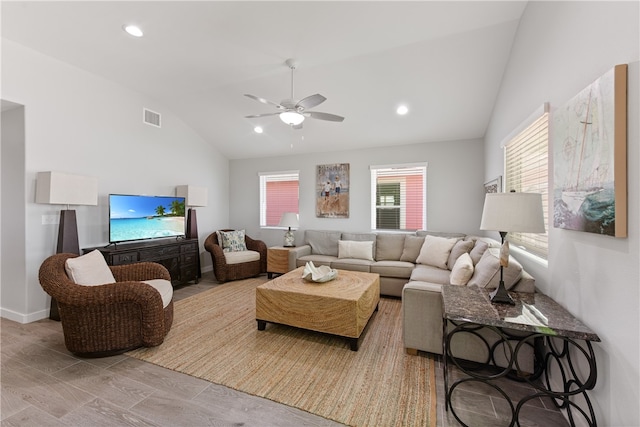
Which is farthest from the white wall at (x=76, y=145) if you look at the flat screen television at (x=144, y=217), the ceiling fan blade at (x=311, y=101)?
the ceiling fan blade at (x=311, y=101)

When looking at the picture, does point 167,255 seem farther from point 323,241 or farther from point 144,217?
point 323,241

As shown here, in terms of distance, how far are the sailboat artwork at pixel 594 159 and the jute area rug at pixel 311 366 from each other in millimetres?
1477

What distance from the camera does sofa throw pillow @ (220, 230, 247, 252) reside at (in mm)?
5051

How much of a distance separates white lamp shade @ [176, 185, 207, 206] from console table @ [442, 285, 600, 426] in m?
4.15

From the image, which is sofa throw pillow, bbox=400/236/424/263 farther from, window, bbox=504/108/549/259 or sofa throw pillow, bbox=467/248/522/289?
sofa throw pillow, bbox=467/248/522/289

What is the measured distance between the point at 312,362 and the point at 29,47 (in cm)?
444

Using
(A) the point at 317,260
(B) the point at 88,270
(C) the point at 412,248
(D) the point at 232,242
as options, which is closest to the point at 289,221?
(A) the point at 317,260

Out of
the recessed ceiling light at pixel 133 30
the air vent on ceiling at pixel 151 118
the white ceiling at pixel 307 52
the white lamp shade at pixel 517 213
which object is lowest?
the white lamp shade at pixel 517 213

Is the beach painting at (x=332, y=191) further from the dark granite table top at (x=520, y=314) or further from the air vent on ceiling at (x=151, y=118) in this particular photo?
the dark granite table top at (x=520, y=314)

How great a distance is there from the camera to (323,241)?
5.13m

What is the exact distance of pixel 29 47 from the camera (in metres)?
2.96

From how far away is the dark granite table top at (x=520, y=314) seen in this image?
4.80 feet

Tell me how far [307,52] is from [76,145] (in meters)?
3.14

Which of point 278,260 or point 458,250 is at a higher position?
point 458,250
